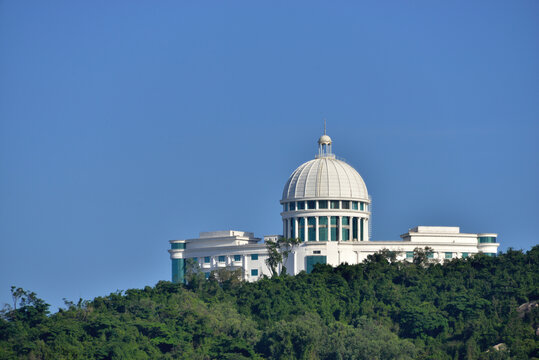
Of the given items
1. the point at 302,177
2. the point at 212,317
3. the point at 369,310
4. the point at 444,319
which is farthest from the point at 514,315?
the point at 302,177

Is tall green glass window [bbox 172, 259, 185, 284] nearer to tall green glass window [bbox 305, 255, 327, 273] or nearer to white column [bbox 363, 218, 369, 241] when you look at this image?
tall green glass window [bbox 305, 255, 327, 273]

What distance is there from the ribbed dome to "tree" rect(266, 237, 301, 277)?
7.11m

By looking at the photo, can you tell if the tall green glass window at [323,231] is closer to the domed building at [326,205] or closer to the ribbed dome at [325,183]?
the domed building at [326,205]

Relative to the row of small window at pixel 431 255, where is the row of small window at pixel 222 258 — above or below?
above

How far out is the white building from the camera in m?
147

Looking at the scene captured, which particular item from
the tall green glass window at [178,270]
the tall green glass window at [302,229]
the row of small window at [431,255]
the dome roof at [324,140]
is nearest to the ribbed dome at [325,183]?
the tall green glass window at [302,229]

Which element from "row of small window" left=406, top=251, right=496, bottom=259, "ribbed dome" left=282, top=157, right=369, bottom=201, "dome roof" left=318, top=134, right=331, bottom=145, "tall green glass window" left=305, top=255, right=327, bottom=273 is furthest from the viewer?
"dome roof" left=318, top=134, right=331, bottom=145

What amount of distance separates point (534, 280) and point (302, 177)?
33.3 meters

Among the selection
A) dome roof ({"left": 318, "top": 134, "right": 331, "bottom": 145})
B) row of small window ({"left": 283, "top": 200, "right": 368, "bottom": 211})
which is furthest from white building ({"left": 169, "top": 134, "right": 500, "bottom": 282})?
dome roof ({"left": 318, "top": 134, "right": 331, "bottom": 145})

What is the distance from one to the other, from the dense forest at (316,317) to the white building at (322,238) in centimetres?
456

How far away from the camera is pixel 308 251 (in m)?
148

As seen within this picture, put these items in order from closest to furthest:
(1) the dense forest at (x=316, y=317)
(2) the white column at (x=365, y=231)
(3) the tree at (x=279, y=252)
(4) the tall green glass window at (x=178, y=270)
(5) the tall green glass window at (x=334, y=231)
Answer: (1) the dense forest at (x=316, y=317) → (3) the tree at (x=279, y=252) → (5) the tall green glass window at (x=334, y=231) → (4) the tall green glass window at (x=178, y=270) → (2) the white column at (x=365, y=231)

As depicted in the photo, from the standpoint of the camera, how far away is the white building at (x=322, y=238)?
484 feet

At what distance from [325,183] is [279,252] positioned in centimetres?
1020
